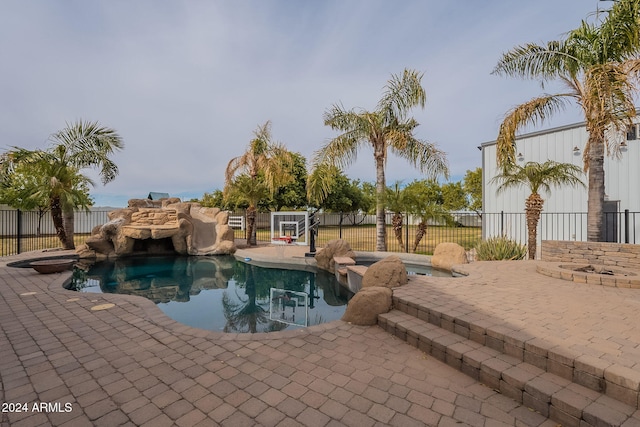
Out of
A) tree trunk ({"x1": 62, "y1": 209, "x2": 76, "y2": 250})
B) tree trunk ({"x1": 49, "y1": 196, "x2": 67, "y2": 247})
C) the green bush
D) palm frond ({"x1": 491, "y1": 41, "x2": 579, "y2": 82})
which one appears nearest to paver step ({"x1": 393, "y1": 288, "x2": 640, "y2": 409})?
the green bush

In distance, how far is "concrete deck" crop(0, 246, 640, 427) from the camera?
7.23 feet

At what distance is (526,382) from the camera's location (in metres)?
2.41

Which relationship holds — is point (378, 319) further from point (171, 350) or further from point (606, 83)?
point (606, 83)

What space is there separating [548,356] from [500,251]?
7571mm

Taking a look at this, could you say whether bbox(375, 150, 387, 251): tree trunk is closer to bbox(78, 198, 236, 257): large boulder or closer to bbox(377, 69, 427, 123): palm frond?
bbox(377, 69, 427, 123): palm frond

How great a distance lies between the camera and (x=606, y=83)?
6.48 metres

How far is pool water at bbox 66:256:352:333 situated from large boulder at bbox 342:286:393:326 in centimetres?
104

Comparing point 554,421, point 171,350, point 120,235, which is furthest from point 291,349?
point 120,235

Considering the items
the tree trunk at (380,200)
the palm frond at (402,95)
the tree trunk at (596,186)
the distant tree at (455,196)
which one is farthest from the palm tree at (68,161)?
the distant tree at (455,196)

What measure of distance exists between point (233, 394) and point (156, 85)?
1205 centimetres

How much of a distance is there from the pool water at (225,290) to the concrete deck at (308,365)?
3.81ft

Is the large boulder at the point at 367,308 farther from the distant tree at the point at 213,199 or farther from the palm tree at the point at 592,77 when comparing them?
the distant tree at the point at 213,199

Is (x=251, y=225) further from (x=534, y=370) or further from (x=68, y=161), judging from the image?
(x=534, y=370)

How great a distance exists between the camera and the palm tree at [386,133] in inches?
421
